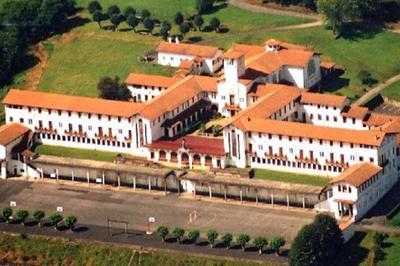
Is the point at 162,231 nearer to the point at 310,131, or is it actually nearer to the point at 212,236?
the point at 212,236

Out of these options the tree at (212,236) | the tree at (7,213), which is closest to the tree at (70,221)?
the tree at (7,213)

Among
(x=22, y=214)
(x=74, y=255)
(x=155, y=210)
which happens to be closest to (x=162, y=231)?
(x=155, y=210)

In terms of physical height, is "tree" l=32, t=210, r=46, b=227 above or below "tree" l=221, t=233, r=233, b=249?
below

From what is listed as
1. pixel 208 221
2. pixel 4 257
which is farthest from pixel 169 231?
pixel 4 257

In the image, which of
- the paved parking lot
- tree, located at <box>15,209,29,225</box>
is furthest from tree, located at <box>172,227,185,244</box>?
tree, located at <box>15,209,29,225</box>

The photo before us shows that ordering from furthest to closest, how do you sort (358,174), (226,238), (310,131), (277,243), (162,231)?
(310,131)
(358,174)
(162,231)
(226,238)
(277,243)

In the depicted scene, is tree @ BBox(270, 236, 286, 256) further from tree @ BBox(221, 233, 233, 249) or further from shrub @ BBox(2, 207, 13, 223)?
shrub @ BBox(2, 207, 13, 223)
